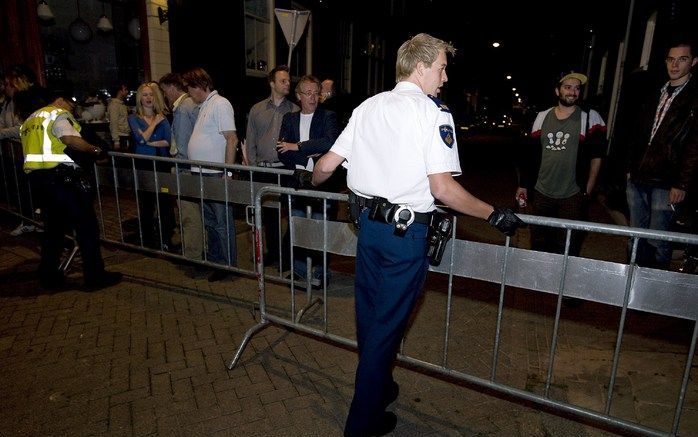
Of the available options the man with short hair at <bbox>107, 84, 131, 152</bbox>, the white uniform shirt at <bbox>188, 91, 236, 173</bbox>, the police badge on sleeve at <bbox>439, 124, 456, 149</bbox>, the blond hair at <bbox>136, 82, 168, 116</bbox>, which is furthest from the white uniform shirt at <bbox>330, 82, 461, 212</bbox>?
the man with short hair at <bbox>107, 84, 131, 152</bbox>

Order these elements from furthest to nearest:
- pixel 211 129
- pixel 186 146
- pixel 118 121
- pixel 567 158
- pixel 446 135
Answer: pixel 118 121 → pixel 186 146 → pixel 211 129 → pixel 567 158 → pixel 446 135

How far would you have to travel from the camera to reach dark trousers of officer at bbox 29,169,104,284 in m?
4.42

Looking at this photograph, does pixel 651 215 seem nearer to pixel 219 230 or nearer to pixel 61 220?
pixel 219 230

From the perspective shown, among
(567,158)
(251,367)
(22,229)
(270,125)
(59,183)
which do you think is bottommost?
(251,367)

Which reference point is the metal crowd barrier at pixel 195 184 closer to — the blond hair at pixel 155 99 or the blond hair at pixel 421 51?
the blond hair at pixel 155 99

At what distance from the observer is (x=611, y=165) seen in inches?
365

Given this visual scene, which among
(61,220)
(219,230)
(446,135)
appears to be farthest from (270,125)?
(446,135)

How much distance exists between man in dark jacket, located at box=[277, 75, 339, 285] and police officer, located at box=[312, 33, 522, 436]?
1.93m

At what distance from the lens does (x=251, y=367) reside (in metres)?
3.44

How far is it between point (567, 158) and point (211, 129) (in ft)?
11.9

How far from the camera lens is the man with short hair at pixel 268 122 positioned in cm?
507

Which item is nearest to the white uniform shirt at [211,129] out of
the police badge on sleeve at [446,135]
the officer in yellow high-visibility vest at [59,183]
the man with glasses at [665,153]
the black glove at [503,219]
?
the officer in yellow high-visibility vest at [59,183]

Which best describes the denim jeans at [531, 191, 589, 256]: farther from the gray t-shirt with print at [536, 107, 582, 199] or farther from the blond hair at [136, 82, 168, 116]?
the blond hair at [136, 82, 168, 116]

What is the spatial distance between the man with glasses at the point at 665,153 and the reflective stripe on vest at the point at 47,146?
17.4ft
